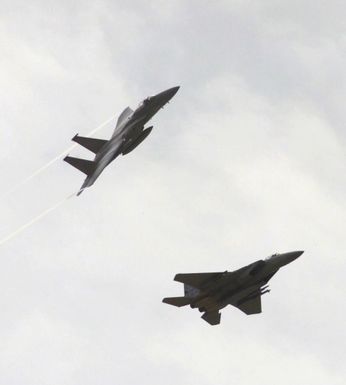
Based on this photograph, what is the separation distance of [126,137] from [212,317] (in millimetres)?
21613

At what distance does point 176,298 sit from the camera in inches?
4338

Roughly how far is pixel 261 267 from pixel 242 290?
3585 millimetres

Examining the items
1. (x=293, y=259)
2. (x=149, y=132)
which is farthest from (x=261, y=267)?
(x=149, y=132)

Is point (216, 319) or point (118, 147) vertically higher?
point (118, 147)

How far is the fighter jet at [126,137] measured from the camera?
11269 centimetres

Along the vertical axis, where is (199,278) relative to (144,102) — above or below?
below

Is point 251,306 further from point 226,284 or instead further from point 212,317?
point 226,284

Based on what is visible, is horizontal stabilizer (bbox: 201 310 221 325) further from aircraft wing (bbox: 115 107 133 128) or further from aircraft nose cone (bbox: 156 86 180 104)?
aircraft wing (bbox: 115 107 133 128)

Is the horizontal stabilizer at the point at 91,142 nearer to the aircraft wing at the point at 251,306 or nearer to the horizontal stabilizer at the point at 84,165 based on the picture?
the horizontal stabilizer at the point at 84,165

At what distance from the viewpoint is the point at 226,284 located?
10912 cm

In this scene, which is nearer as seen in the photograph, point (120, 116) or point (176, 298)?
point (176, 298)

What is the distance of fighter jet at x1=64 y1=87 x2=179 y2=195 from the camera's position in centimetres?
11269

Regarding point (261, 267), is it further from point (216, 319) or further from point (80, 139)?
point (80, 139)

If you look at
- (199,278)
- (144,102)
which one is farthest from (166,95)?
(199,278)
